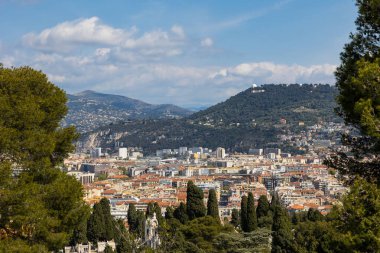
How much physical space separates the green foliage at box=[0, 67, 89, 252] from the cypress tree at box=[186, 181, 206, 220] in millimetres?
16650

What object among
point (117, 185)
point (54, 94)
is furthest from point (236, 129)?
point (54, 94)

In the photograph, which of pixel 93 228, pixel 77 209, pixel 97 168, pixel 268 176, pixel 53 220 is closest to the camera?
pixel 53 220

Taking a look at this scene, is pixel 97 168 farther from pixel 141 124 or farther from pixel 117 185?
pixel 141 124

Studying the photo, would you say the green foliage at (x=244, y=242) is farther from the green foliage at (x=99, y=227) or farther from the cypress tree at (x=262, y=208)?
the cypress tree at (x=262, y=208)

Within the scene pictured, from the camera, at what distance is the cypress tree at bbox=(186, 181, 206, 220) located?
87.8 feet

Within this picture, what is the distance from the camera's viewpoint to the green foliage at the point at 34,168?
8594mm

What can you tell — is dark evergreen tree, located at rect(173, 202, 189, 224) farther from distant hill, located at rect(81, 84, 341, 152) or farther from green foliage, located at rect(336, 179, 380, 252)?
distant hill, located at rect(81, 84, 341, 152)

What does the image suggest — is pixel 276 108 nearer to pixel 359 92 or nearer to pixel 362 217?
pixel 359 92

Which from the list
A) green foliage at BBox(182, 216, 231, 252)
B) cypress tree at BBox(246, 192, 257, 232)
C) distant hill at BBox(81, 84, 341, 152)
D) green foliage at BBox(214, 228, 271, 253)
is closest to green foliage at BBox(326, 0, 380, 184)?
green foliage at BBox(214, 228, 271, 253)

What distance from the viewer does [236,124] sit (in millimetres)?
171000

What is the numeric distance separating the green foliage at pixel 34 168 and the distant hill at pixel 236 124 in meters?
140

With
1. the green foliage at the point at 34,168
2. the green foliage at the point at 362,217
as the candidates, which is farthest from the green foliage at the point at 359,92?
the green foliage at the point at 34,168

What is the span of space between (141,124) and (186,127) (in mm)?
17635

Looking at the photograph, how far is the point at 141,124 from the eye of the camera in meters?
187
